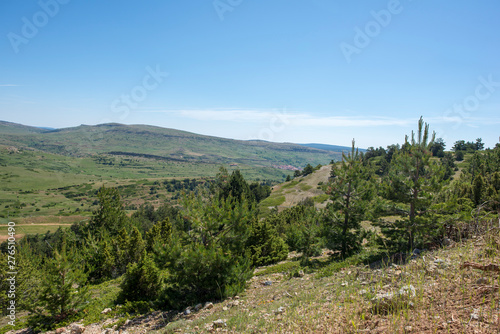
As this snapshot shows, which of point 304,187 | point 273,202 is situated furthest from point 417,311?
point 304,187

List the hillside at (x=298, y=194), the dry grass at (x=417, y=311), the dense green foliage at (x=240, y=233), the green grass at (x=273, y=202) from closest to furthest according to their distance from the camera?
1. the dry grass at (x=417, y=311)
2. the dense green foliage at (x=240, y=233)
3. the hillside at (x=298, y=194)
4. the green grass at (x=273, y=202)

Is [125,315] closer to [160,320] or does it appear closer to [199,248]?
[160,320]

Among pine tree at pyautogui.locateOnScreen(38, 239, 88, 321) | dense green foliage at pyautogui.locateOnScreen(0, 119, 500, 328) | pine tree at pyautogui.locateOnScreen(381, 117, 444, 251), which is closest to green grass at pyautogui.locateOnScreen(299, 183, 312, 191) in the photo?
dense green foliage at pyautogui.locateOnScreen(0, 119, 500, 328)

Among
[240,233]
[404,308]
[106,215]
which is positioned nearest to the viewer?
[404,308]

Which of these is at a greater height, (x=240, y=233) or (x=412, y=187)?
(x=412, y=187)

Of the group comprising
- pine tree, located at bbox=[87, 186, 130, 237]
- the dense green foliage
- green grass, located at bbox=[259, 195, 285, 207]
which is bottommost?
green grass, located at bbox=[259, 195, 285, 207]

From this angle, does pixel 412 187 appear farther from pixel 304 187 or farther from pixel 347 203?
pixel 304 187

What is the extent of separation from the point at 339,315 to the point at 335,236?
11654mm

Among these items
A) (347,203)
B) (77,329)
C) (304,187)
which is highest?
(347,203)

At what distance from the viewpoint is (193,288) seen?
42.7ft

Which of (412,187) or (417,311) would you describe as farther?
(412,187)

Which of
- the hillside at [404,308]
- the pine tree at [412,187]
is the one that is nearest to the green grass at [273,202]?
the pine tree at [412,187]

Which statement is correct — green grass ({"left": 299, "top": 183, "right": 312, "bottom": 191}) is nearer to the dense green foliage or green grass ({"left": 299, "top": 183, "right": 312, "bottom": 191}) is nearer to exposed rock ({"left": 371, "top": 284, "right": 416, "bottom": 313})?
the dense green foliage

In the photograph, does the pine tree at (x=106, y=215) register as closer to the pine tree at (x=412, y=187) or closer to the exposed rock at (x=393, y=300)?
the pine tree at (x=412, y=187)
